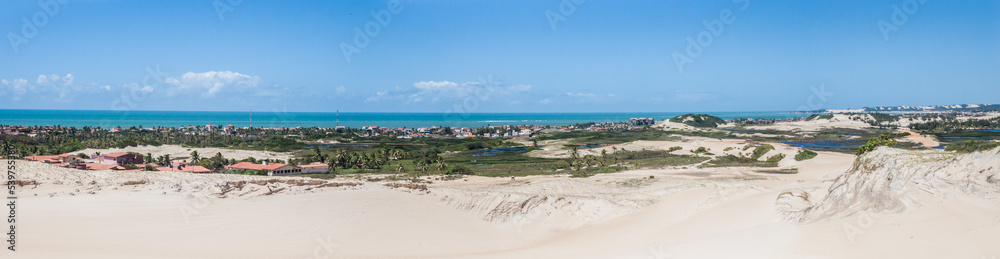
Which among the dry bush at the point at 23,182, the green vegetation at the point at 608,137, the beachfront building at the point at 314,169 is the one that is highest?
the dry bush at the point at 23,182


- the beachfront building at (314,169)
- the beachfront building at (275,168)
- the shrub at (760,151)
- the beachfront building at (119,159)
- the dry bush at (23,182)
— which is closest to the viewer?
the dry bush at (23,182)

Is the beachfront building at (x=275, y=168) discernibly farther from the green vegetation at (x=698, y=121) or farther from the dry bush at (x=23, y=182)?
the green vegetation at (x=698, y=121)

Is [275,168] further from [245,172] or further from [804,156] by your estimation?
[804,156]

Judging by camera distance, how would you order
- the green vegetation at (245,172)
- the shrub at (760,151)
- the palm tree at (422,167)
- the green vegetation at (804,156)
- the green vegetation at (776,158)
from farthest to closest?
the shrub at (760,151), the green vegetation at (776,158), the green vegetation at (804,156), the palm tree at (422,167), the green vegetation at (245,172)

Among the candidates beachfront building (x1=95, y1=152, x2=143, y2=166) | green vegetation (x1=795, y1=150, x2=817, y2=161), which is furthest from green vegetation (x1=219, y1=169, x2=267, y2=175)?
green vegetation (x1=795, y1=150, x2=817, y2=161)

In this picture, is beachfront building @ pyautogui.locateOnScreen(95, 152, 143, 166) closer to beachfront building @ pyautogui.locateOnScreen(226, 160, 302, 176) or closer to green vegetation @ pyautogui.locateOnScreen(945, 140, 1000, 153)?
beachfront building @ pyautogui.locateOnScreen(226, 160, 302, 176)

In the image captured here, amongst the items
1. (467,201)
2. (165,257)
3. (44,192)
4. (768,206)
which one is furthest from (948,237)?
(44,192)

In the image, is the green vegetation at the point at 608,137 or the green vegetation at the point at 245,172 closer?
the green vegetation at the point at 245,172

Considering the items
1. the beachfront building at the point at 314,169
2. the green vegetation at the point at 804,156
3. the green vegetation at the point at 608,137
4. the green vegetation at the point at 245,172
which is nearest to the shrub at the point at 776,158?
the green vegetation at the point at 804,156

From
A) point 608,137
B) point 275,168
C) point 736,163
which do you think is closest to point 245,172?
point 275,168

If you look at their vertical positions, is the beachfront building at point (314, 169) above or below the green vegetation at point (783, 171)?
below
